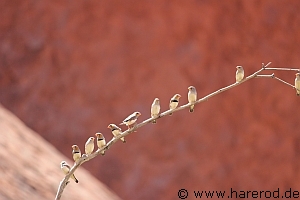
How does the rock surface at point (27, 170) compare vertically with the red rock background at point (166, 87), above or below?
below

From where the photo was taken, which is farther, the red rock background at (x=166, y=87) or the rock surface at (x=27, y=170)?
the red rock background at (x=166, y=87)

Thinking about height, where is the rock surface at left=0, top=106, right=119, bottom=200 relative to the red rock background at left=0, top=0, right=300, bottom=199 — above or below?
below

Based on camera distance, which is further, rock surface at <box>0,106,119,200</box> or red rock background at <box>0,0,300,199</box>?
red rock background at <box>0,0,300,199</box>

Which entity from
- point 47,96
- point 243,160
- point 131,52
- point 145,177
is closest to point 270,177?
point 243,160
